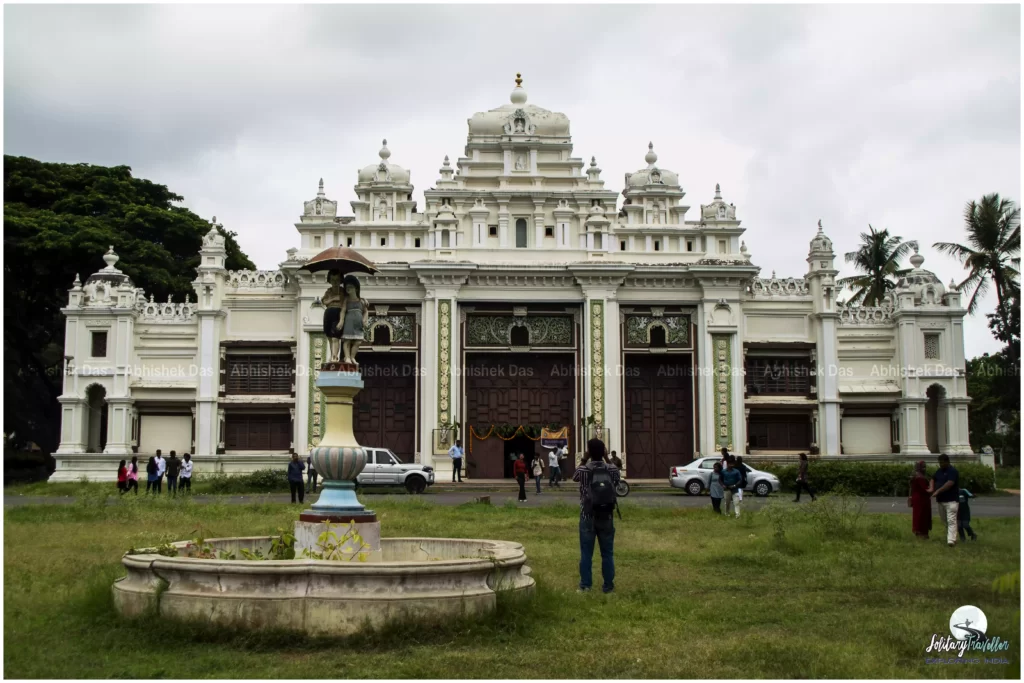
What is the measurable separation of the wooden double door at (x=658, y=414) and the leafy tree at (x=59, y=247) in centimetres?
2000

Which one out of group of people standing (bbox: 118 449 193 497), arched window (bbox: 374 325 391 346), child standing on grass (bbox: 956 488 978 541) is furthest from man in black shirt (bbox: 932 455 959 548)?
arched window (bbox: 374 325 391 346)

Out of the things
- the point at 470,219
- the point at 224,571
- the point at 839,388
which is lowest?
the point at 224,571

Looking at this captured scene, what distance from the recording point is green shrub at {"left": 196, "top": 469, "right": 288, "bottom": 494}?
31891 mm

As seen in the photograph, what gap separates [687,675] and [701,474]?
2314cm

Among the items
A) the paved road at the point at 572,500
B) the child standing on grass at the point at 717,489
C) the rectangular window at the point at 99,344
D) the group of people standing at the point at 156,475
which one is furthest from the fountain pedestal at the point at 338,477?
the rectangular window at the point at 99,344

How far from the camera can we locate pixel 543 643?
29.8ft

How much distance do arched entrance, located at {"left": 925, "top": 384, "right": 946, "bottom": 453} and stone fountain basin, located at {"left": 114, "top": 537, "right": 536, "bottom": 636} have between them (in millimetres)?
32354

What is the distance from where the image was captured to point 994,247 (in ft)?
124

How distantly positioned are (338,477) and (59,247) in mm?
31826

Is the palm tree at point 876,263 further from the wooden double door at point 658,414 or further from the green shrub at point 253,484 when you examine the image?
the green shrub at point 253,484

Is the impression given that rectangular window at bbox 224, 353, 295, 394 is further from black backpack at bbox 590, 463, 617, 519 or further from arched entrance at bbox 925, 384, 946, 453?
black backpack at bbox 590, 463, 617, 519

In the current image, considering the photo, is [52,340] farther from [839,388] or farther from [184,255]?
[839,388]

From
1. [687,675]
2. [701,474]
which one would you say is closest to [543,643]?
[687,675]

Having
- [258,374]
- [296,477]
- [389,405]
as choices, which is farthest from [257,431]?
[296,477]
